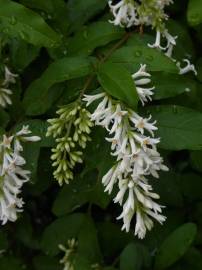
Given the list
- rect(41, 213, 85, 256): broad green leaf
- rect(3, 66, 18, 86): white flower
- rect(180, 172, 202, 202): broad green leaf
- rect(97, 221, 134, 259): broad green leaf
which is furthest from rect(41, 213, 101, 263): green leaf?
rect(3, 66, 18, 86): white flower

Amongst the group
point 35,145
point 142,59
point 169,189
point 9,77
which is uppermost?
point 142,59

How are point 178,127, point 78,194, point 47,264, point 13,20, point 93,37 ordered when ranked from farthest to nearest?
point 47,264 < point 78,194 < point 93,37 < point 13,20 < point 178,127

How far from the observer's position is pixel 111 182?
2143 millimetres

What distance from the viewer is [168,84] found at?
2305 mm

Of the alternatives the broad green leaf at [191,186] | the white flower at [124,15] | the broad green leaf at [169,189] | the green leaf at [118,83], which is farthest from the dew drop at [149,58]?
the broad green leaf at [191,186]

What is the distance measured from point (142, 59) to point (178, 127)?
1.00 feet

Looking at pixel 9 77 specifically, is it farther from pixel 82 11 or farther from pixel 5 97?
pixel 82 11

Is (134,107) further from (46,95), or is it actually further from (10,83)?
(10,83)

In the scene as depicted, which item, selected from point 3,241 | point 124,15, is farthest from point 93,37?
point 3,241

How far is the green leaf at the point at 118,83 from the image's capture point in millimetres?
2012

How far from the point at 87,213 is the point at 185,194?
0.52 metres

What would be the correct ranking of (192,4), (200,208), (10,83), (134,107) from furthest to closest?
(200,208), (10,83), (192,4), (134,107)

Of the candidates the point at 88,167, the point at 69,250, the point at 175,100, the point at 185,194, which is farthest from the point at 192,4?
the point at 69,250

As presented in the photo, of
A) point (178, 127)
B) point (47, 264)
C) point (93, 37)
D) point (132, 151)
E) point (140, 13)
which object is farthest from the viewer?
point (47, 264)
